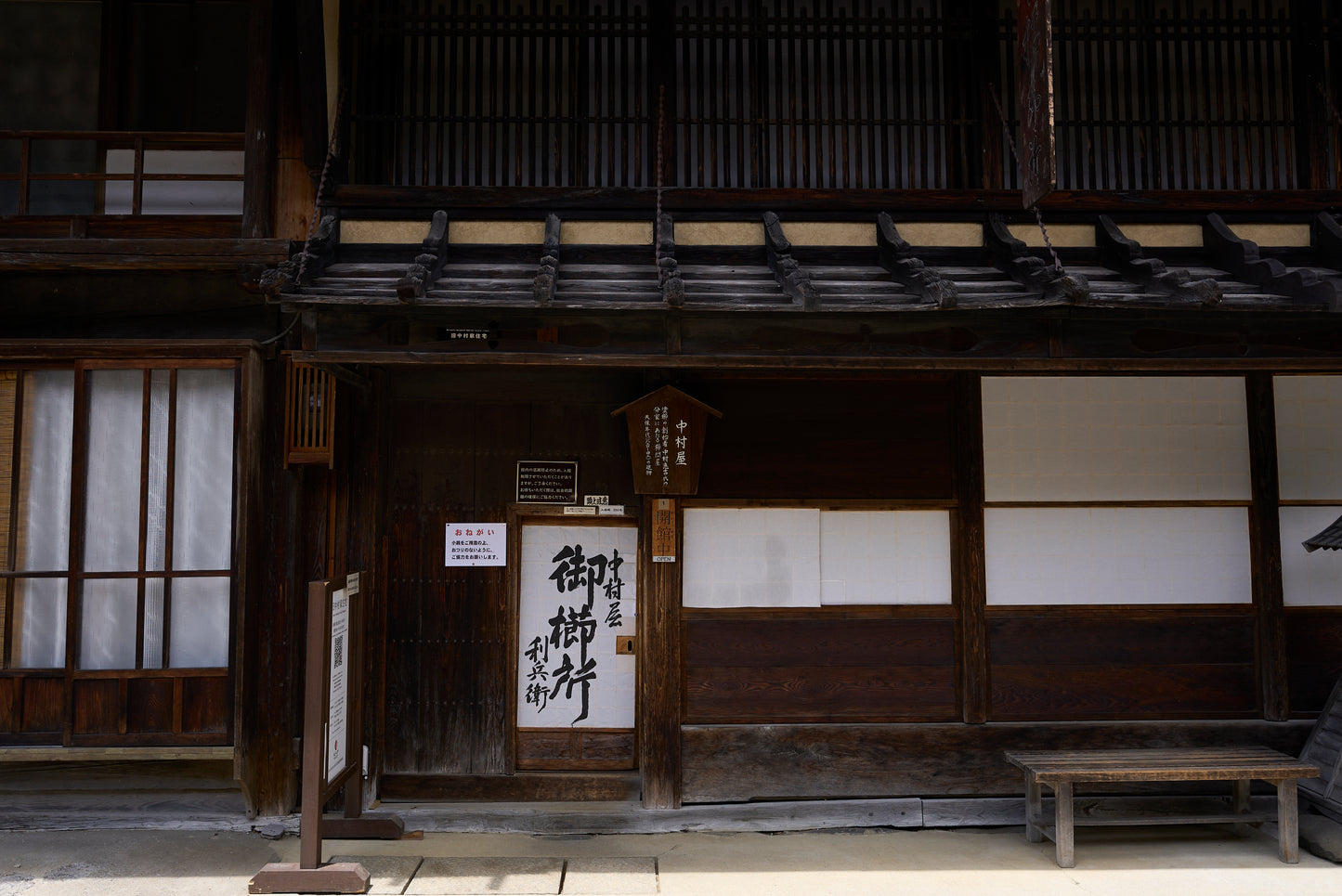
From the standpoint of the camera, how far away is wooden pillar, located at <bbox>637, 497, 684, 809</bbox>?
7.26 meters

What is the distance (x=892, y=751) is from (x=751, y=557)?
6.77 feet

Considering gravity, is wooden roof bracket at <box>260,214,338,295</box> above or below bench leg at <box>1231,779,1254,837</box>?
above

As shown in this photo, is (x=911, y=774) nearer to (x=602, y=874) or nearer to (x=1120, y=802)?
(x=1120, y=802)

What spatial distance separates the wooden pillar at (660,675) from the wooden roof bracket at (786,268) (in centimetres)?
223

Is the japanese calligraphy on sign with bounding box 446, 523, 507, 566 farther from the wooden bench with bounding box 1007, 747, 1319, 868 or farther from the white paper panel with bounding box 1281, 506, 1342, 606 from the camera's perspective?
the white paper panel with bounding box 1281, 506, 1342, 606

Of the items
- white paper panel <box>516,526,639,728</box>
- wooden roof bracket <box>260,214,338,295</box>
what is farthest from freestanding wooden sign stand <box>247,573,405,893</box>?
→ wooden roof bracket <box>260,214,338,295</box>

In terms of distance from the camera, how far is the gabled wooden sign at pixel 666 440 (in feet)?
22.6

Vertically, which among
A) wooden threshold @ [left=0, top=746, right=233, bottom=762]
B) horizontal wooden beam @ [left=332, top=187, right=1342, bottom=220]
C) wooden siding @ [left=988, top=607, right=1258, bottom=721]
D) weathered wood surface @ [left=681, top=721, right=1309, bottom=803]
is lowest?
weathered wood surface @ [left=681, top=721, right=1309, bottom=803]

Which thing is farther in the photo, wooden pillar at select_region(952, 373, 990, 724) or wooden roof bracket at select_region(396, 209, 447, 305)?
wooden pillar at select_region(952, 373, 990, 724)

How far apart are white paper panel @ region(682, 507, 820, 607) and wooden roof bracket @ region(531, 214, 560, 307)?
2533 mm

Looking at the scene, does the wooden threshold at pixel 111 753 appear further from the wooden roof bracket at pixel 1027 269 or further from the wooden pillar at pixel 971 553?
the wooden roof bracket at pixel 1027 269

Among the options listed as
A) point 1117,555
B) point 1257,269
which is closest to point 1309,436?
point 1117,555

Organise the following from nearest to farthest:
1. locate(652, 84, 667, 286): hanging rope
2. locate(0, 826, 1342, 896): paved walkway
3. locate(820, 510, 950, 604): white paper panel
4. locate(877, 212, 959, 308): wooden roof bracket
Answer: locate(877, 212, 959, 308): wooden roof bracket → locate(0, 826, 1342, 896): paved walkway → locate(652, 84, 667, 286): hanging rope → locate(820, 510, 950, 604): white paper panel

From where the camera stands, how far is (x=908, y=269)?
6.20 metres
